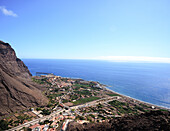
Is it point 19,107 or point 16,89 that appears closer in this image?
point 19,107

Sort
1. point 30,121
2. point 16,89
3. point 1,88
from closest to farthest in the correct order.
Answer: point 30,121 → point 1,88 → point 16,89

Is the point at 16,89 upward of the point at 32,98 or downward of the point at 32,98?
upward

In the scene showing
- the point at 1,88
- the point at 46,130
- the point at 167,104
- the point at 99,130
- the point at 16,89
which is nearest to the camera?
the point at 99,130

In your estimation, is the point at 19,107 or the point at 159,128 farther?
the point at 19,107

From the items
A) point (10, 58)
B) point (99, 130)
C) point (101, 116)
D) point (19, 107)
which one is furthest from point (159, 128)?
point (10, 58)

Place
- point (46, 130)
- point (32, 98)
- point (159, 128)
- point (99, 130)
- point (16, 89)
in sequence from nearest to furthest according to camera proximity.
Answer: point (159, 128) → point (99, 130) → point (46, 130) → point (16, 89) → point (32, 98)

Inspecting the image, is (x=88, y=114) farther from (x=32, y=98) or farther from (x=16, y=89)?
(x=16, y=89)

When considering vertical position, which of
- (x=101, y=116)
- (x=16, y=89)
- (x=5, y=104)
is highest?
(x=16, y=89)

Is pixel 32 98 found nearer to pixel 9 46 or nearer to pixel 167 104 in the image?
pixel 9 46

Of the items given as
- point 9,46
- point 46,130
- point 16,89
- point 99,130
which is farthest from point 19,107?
point 9,46
